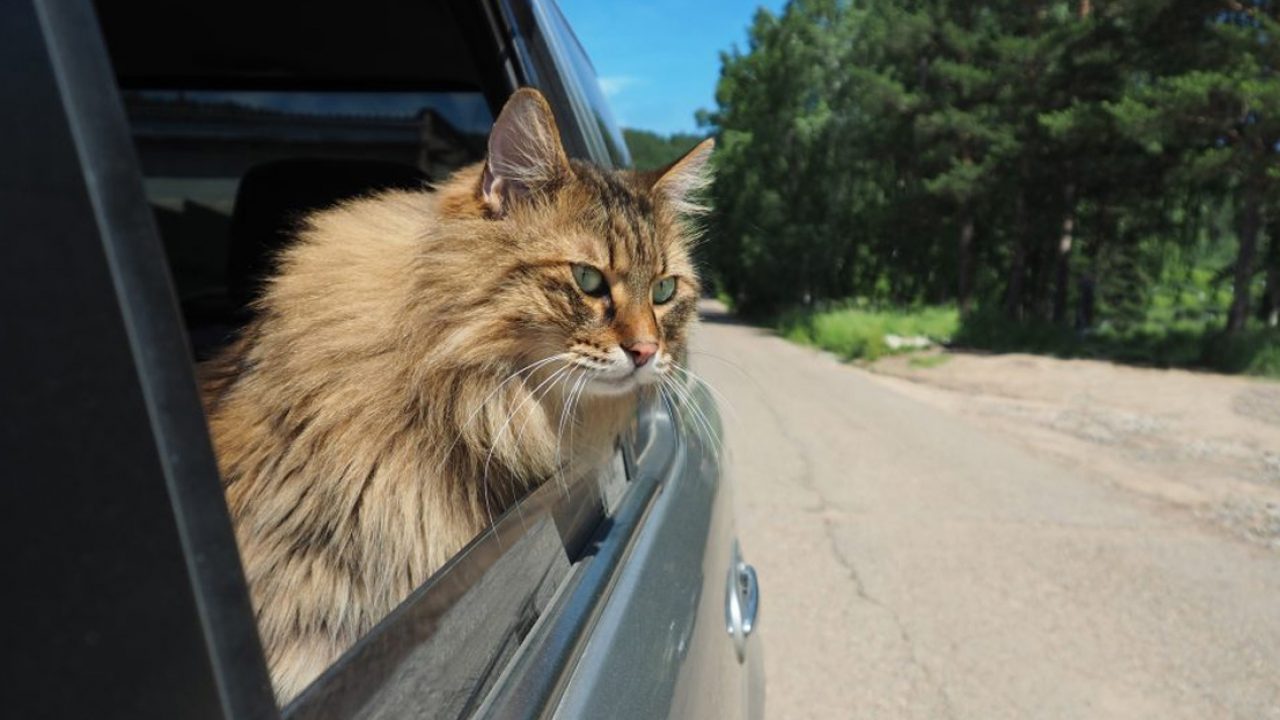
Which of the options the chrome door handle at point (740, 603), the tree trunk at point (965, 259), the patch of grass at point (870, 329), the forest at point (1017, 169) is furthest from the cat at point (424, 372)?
the tree trunk at point (965, 259)

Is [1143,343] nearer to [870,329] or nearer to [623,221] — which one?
[870,329]

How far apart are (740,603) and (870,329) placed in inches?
778

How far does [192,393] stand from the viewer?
22.8 inches

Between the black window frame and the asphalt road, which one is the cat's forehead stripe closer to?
the asphalt road

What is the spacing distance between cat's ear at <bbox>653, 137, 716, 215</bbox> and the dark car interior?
789 millimetres

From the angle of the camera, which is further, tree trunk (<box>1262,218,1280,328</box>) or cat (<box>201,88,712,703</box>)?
tree trunk (<box>1262,218,1280,328</box>)

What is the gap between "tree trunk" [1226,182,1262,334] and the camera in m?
17.6

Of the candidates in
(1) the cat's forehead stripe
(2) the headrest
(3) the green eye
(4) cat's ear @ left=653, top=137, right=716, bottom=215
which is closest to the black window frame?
(1) the cat's forehead stripe

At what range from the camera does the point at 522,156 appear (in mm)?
1688

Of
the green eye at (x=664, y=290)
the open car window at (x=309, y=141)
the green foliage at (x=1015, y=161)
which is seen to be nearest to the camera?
the open car window at (x=309, y=141)

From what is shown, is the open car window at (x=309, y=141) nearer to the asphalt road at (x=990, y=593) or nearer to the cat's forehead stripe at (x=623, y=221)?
the cat's forehead stripe at (x=623, y=221)

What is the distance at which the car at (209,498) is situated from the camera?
49 centimetres

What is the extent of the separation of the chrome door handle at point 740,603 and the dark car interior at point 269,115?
5.43 feet

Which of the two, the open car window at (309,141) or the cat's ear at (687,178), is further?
the cat's ear at (687,178)
